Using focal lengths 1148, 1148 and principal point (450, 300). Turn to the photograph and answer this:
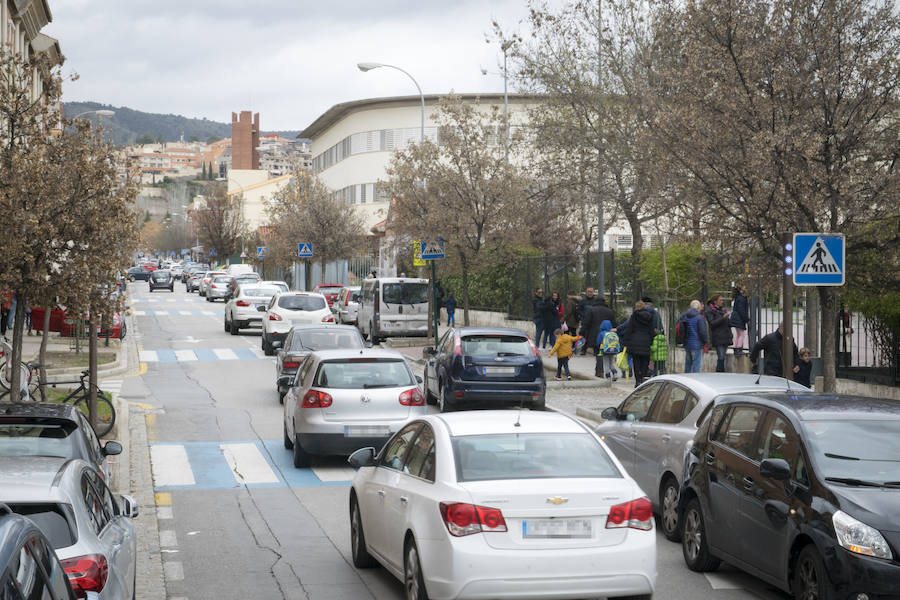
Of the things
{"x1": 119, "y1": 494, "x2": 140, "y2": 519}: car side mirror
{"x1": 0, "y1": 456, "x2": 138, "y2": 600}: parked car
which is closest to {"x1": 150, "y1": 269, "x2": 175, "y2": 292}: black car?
{"x1": 119, "y1": 494, "x2": 140, "y2": 519}: car side mirror

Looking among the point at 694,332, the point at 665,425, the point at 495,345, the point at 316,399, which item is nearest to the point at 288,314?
the point at 495,345

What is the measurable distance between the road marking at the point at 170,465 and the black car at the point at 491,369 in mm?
4806

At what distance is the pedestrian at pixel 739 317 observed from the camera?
875 inches

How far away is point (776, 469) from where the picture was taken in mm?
7777

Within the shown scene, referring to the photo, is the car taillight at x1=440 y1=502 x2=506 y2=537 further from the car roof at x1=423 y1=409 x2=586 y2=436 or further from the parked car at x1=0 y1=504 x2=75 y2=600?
the parked car at x1=0 y1=504 x2=75 y2=600

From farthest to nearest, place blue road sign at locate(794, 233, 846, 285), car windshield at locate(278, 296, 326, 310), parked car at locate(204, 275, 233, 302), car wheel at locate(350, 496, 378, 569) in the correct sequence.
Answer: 1. parked car at locate(204, 275, 233, 302)
2. car windshield at locate(278, 296, 326, 310)
3. blue road sign at locate(794, 233, 846, 285)
4. car wheel at locate(350, 496, 378, 569)

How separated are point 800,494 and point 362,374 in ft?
26.2

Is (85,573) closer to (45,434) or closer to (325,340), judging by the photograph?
(45,434)

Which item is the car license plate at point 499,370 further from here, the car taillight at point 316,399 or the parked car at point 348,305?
the parked car at point 348,305

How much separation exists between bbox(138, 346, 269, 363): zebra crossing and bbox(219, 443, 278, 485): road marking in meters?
14.5

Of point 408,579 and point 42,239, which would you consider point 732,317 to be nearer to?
point 42,239

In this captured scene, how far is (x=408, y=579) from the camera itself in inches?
302

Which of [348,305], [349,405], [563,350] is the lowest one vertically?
[349,405]

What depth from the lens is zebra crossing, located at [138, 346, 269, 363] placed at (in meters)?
30.9
